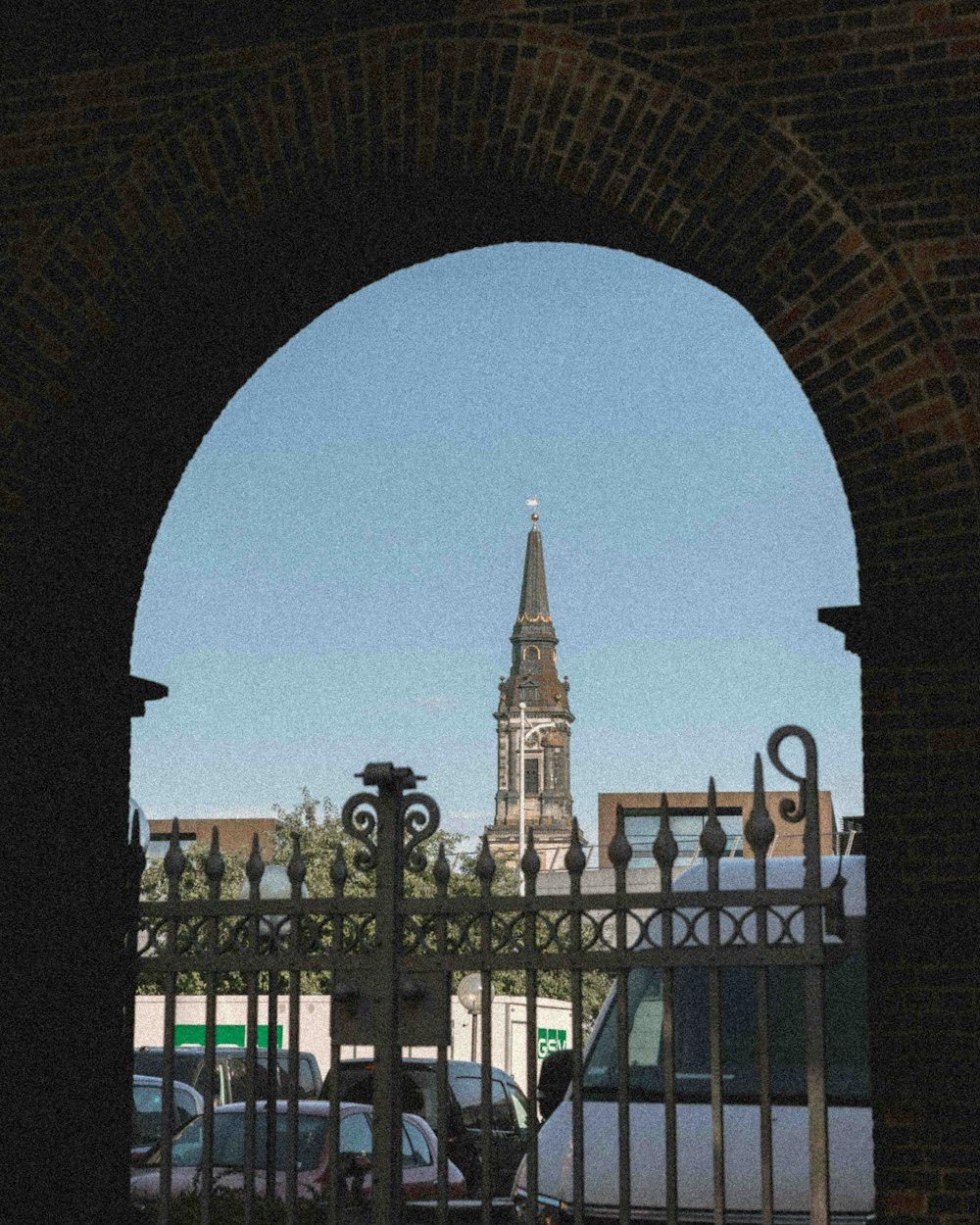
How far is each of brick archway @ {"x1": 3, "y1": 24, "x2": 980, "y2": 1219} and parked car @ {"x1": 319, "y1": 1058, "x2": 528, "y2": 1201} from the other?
870cm

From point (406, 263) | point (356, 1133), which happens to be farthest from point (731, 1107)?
point (356, 1133)

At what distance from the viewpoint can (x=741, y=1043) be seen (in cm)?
809

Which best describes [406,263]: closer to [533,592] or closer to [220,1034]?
[220,1034]

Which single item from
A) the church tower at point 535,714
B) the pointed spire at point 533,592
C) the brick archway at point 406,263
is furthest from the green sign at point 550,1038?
the pointed spire at point 533,592

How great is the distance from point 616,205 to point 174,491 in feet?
8.29

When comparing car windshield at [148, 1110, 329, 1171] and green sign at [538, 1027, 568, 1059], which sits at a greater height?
car windshield at [148, 1110, 329, 1171]

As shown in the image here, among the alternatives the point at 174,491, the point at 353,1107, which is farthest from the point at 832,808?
the point at 174,491

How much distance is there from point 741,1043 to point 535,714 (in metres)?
139

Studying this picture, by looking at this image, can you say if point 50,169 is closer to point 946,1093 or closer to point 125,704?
point 125,704

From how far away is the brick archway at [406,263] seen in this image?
605cm

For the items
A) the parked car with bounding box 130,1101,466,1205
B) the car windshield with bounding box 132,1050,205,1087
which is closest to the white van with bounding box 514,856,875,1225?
the parked car with bounding box 130,1101,466,1205

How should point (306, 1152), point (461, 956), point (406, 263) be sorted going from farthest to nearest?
point (306, 1152) → point (406, 263) → point (461, 956)

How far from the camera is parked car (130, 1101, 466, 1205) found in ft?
38.5

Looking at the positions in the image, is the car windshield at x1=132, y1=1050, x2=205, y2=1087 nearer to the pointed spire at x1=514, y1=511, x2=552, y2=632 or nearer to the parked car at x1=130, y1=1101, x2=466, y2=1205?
the parked car at x1=130, y1=1101, x2=466, y2=1205
